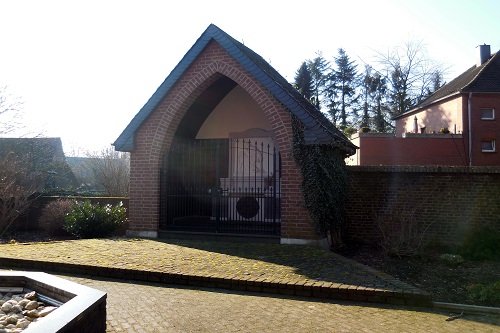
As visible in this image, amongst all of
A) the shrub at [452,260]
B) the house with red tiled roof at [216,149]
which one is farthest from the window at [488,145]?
the shrub at [452,260]

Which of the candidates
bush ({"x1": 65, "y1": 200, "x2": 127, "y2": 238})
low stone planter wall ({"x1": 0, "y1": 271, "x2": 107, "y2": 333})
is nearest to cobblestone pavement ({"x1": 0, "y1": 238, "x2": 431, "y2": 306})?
bush ({"x1": 65, "y1": 200, "x2": 127, "y2": 238})

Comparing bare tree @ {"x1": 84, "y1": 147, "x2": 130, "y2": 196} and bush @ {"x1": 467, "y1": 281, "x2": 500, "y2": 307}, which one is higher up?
bare tree @ {"x1": 84, "y1": 147, "x2": 130, "y2": 196}

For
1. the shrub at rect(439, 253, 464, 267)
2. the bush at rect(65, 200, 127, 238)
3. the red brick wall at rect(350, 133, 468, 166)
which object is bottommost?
the shrub at rect(439, 253, 464, 267)

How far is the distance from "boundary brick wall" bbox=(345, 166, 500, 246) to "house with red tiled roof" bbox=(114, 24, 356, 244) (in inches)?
52.5

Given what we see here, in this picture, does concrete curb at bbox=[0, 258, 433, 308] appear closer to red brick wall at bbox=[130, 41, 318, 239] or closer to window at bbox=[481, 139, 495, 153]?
red brick wall at bbox=[130, 41, 318, 239]

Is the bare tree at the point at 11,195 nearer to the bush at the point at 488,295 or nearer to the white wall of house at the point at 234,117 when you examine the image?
the white wall of house at the point at 234,117

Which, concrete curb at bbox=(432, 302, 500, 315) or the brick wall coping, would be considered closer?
concrete curb at bbox=(432, 302, 500, 315)

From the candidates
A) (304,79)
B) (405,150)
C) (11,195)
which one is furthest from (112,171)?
(304,79)

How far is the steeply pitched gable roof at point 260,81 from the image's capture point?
9.69 meters

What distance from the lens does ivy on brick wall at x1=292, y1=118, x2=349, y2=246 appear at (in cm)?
962

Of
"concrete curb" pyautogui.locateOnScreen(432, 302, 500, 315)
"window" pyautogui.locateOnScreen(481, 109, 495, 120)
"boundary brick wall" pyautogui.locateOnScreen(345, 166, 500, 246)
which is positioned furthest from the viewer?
"window" pyautogui.locateOnScreen(481, 109, 495, 120)

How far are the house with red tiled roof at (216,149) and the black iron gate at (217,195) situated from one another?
0.03 meters

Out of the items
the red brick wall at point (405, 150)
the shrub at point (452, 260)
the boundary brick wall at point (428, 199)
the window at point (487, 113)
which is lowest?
the shrub at point (452, 260)

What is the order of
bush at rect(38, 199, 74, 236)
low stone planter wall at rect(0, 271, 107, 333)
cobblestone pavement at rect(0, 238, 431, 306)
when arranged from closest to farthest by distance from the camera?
1. low stone planter wall at rect(0, 271, 107, 333)
2. cobblestone pavement at rect(0, 238, 431, 306)
3. bush at rect(38, 199, 74, 236)
